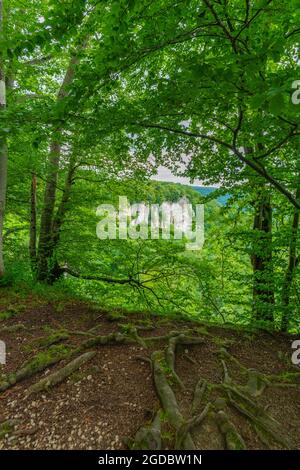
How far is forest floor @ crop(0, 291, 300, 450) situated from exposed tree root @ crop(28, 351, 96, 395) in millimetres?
16

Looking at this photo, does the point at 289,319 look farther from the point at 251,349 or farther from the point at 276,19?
the point at 276,19

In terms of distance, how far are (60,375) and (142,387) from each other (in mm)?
978

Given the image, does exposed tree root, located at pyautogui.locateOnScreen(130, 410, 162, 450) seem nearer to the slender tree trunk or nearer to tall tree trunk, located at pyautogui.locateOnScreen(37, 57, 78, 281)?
tall tree trunk, located at pyautogui.locateOnScreen(37, 57, 78, 281)

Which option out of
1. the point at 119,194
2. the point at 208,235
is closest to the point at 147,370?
the point at 119,194

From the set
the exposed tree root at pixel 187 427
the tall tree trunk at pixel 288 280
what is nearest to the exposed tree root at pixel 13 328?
the exposed tree root at pixel 187 427

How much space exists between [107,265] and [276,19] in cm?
593

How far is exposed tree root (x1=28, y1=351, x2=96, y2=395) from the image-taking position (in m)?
3.09

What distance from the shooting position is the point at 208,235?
30.8 feet

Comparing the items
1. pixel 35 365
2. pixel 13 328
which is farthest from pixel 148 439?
pixel 13 328

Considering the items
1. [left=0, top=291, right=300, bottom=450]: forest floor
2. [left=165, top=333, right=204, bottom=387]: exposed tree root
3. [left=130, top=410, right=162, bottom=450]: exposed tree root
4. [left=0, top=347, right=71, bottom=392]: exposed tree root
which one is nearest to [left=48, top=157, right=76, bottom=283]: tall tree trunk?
[left=0, top=291, right=300, bottom=450]: forest floor

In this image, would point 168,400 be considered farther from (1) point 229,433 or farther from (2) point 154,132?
(2) point 154,132

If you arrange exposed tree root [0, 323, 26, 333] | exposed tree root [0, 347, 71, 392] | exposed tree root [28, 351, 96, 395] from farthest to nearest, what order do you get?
exposed tree root [0, 323, 26, 333], exposed tree root [0, 347, 71, 392], exposed tree root [28, 351, 96, 395]

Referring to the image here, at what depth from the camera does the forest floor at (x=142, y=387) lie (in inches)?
99.3

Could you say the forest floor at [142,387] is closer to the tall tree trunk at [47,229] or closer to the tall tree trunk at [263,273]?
the tall tree trunk at [263,273]
